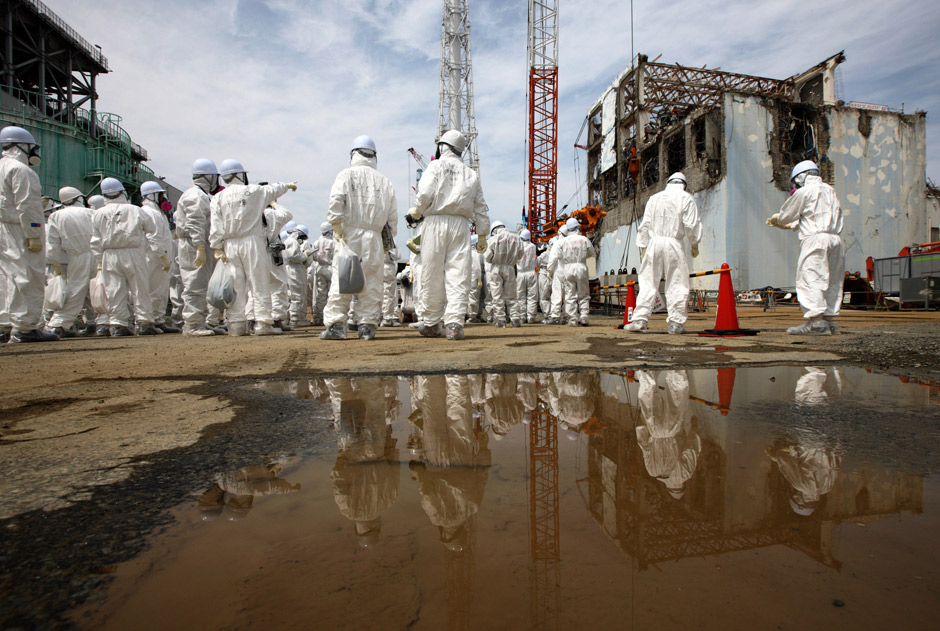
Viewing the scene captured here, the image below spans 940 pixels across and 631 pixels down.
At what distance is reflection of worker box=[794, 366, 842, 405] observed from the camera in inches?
84.1

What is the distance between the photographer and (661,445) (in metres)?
1.50

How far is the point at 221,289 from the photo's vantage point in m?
6.23

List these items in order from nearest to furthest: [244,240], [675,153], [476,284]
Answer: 1. [244,240]
2. [476,284]
3. [675,153]

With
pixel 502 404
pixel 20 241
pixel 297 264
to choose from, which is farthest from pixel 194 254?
pixel 502 404

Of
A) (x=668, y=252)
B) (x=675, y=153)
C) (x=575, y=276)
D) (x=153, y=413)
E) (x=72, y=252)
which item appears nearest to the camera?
(x=153, y=413)

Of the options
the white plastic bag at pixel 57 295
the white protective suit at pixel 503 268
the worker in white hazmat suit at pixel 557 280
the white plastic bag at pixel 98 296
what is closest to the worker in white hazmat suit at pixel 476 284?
the white protective suit at pixel 503 268

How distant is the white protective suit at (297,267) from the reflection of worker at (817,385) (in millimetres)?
9098

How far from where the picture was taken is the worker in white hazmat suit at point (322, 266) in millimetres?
9961

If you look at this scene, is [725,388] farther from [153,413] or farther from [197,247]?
[197,247]

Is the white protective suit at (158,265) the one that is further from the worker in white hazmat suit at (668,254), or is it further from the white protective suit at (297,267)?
the worker in white hazmat suit at (668,254)

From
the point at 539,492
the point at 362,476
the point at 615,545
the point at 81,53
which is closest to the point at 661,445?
the point at 539,492

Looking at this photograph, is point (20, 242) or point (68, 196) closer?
point (20, 242)

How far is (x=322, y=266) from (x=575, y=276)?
16.9 ft

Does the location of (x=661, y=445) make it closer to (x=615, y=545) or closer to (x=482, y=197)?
(x=615, y=545)
